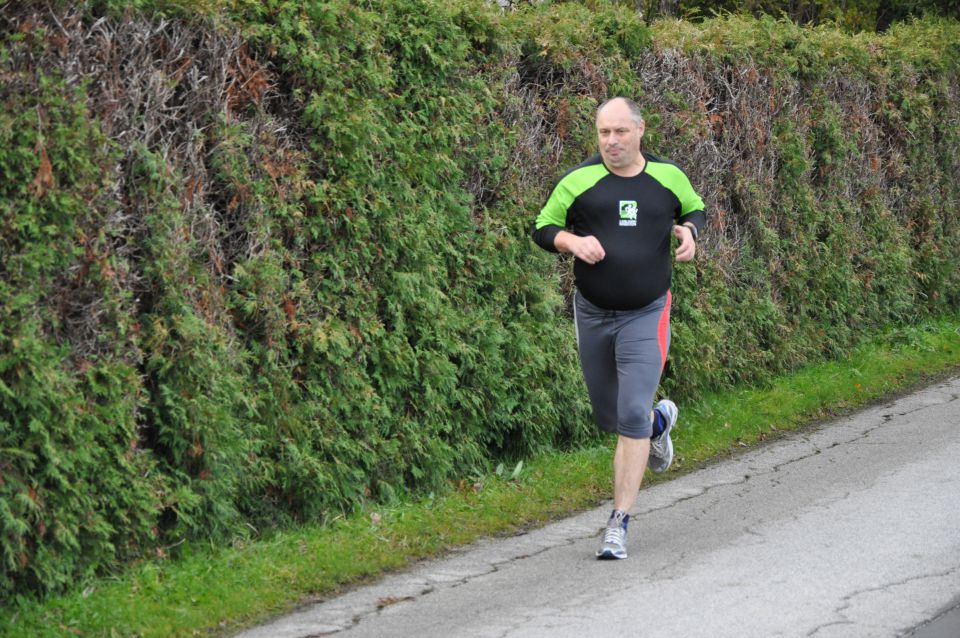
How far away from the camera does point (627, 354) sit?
275 inches

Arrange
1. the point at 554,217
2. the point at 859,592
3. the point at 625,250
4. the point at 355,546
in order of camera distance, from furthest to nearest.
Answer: the point at 554,217 < the point at 625,250 < the point at 355,546 < the point at 859,592

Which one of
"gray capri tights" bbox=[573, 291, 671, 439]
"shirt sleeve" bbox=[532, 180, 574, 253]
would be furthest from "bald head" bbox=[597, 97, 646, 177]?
"gray capri tights" bbox=[573, 291, 671, 439]

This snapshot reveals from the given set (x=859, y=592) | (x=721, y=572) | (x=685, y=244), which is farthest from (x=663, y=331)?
(x=859, y=592)

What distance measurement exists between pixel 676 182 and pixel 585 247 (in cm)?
69

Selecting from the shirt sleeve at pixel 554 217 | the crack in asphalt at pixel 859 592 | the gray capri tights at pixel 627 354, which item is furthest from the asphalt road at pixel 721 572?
the shirt sleeve at pixel 554 217

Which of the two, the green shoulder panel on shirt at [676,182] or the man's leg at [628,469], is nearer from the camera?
the man's leg at [628,469]

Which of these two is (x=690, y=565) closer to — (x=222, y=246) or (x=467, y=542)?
(x=467, y=542)

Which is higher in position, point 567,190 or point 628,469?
point 567,190

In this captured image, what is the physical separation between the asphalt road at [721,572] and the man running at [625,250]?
1.62 ft

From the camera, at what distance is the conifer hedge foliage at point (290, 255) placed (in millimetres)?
5512

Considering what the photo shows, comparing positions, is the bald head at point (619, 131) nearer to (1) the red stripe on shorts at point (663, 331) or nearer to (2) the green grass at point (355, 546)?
(1) the red stripe on shorts at point (663, 331)

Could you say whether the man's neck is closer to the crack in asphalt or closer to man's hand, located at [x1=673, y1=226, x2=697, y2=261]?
man's hand, located at [x1=673, y1=226, x2=697, y2=261]

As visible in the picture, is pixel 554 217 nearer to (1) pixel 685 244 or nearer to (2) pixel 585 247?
(2) pixel 585 247

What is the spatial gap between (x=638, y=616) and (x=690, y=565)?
35.8 inches
